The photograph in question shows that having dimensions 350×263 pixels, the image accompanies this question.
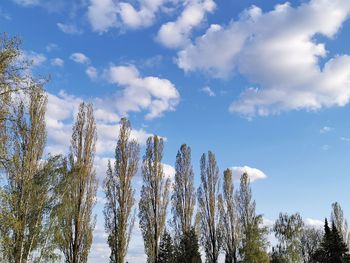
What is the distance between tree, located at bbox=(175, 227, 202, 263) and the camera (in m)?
A: 34.2

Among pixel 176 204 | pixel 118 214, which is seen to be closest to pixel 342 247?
pixel 176 204

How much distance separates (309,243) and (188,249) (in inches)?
1256

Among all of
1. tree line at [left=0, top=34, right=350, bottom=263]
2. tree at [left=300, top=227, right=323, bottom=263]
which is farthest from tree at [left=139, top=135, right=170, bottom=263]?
tree at [left=300, top=227, right=323, bottom=263]

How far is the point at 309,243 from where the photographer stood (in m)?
58.8

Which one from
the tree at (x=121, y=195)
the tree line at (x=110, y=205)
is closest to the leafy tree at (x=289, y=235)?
the tree line at (x=110, y=205)

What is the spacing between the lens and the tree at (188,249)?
34219mm

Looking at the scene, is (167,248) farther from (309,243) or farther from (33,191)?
(309,243)

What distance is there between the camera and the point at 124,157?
27.9m

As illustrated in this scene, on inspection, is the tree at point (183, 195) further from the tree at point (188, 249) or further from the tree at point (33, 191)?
the tree at point (33, 191)

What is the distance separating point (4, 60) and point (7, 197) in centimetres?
318

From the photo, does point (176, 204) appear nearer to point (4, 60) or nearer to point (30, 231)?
point (30, 231)

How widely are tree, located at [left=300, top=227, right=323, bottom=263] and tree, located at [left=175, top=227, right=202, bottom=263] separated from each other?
2720 centimetres

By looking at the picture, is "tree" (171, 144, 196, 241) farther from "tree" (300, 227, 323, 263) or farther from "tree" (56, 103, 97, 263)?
"tree" (300, 227, 323, 263)

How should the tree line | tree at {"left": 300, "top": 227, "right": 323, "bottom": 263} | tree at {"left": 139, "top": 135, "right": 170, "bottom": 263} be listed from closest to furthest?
the tree line → tree at {"left": 139, "top": 135, "right": 170, "bottom": 263} → tree at {"left": 300, "top": 227, "right": 323, "bottom": 263}
